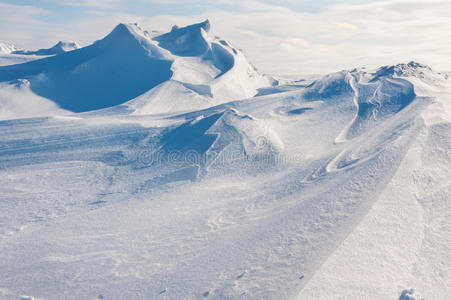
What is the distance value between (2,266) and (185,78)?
14639mm

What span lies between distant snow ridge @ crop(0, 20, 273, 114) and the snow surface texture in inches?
73.7

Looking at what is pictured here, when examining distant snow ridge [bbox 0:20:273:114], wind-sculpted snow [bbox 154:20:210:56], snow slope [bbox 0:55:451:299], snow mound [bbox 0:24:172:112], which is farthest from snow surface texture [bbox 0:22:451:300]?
wind-sculpted snow [bbox 154:20:210:56]

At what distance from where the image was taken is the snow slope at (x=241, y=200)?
18.8 ft

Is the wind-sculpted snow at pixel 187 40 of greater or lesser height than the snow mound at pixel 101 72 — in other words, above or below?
above

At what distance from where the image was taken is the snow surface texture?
18.8ft

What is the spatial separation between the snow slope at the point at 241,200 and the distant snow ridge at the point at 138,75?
3141 millimetres

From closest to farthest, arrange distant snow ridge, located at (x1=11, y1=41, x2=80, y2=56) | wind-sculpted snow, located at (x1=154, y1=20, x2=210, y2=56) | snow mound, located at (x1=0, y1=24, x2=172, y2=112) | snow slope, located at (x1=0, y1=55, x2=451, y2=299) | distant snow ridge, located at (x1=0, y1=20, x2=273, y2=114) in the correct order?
snow slope, located at (x1=0, y1=55, x2=451, y2=299), distant snow ridge, located at (x1=0, y1=20, x2=273, y2=114), snow mound, located at (x1=0, y1=24, x2=172, y2=112), wind-sculpted snow, located at (x1=154, y1=20, x2=210, y2=56), distant snow ridge, located at (x1=11, y1=41, x2=80, y2=56)

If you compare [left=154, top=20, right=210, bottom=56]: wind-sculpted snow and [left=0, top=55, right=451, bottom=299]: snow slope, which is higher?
[left=154, top=20, right=210, bottom=56]: wind-sculpted snow

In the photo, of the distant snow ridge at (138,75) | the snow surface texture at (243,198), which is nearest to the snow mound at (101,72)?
the distant snow ridge at (138,75)

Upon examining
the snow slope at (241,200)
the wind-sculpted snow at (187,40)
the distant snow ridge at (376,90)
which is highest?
the wind-sculpted snow at (187,40)

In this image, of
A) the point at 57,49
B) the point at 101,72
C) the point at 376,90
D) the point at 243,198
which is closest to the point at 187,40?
the point at 101,72

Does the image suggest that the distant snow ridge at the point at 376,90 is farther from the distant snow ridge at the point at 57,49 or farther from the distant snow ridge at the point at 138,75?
the distant snow ridge at the point at 57,49

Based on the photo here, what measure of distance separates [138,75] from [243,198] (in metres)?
13.5

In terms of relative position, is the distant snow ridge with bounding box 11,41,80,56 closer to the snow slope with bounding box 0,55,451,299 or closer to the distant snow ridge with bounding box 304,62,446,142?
the snow slope with bounding box 0,55,451,299
